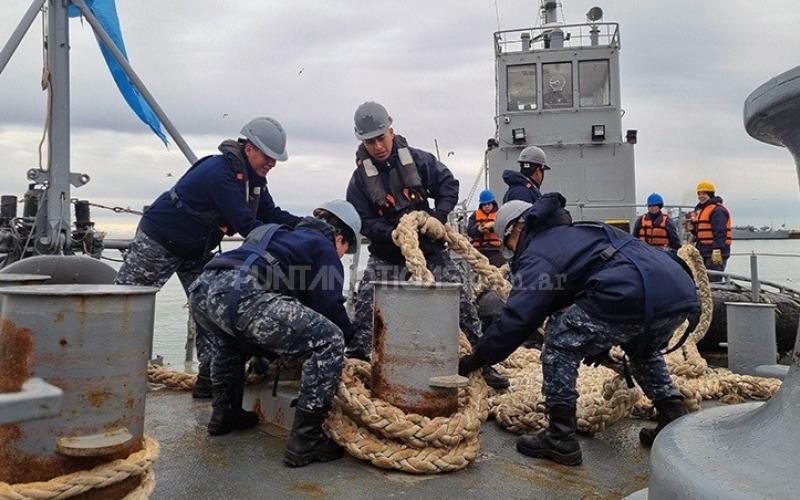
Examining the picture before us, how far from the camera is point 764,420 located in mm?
1116

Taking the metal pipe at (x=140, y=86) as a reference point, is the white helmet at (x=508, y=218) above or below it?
below

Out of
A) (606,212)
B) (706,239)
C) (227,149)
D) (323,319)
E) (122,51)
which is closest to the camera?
(323,319)

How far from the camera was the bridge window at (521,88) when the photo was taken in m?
10.5

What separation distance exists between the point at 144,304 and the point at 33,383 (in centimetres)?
73

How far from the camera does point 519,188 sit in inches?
205

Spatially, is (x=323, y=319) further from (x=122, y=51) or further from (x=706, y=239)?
(x=706, y=239)

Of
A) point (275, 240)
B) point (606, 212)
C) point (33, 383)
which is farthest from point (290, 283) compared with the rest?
point (606, 212)

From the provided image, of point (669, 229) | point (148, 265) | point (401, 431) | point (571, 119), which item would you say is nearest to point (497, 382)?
point (401, 431)

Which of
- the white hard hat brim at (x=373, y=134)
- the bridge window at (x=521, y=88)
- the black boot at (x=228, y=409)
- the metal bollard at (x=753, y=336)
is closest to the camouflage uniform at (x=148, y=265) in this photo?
the black boot at (x=228, y=409)

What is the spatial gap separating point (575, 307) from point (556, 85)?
27.8ft

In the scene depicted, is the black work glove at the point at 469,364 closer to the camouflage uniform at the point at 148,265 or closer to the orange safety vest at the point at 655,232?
the camouflage uniform at the point at 148,265

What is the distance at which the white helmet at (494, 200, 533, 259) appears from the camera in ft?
10.1

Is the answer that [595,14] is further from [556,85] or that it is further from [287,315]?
[287,315]

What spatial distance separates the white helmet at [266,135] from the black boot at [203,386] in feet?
4.31
